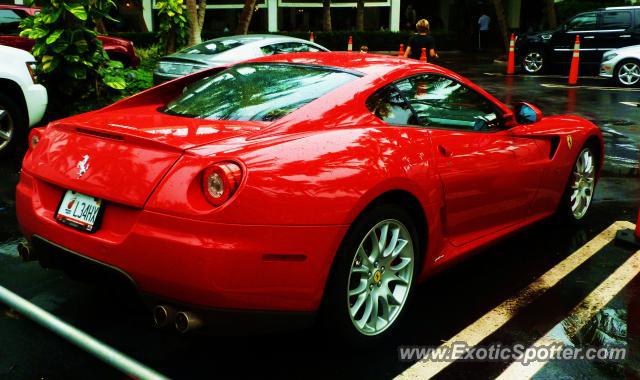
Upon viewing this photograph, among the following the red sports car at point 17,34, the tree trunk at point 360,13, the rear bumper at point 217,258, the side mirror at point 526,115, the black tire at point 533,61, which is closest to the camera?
the rear bumper at point 217,258

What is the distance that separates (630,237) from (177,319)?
3.72 metres

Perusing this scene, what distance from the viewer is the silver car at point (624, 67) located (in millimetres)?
16047

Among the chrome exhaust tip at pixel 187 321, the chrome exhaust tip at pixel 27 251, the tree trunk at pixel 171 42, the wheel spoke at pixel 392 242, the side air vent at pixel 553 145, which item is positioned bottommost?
the chrome exhaust tip at pixel 187 321

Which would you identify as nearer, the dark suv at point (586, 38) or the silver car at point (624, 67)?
the silver car at point (624, 67)

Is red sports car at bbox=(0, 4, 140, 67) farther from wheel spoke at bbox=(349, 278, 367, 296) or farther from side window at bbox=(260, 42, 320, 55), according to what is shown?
wheel spoke at bbox=(349, 278, 367, 296)

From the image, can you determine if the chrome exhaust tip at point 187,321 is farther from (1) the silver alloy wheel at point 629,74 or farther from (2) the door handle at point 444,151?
(1) the silver alloy wheel at point 629,74

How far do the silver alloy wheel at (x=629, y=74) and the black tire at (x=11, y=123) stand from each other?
13.6 m

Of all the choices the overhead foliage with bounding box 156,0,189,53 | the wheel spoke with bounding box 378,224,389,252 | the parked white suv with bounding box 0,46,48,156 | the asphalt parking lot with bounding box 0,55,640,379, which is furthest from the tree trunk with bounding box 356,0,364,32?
the wheel spoke with bounding box 378,224,389,252

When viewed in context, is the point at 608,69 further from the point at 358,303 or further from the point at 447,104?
the point at 358,303

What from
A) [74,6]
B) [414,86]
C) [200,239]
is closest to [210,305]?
[200,239]

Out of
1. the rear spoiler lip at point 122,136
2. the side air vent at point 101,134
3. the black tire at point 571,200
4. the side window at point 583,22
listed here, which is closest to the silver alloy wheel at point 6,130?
the rear spoiler lip at point 122,136

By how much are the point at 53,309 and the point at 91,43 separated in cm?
636

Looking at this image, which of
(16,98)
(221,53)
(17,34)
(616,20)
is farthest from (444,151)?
(616,20)

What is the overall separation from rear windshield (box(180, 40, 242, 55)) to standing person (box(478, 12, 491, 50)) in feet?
68.1
